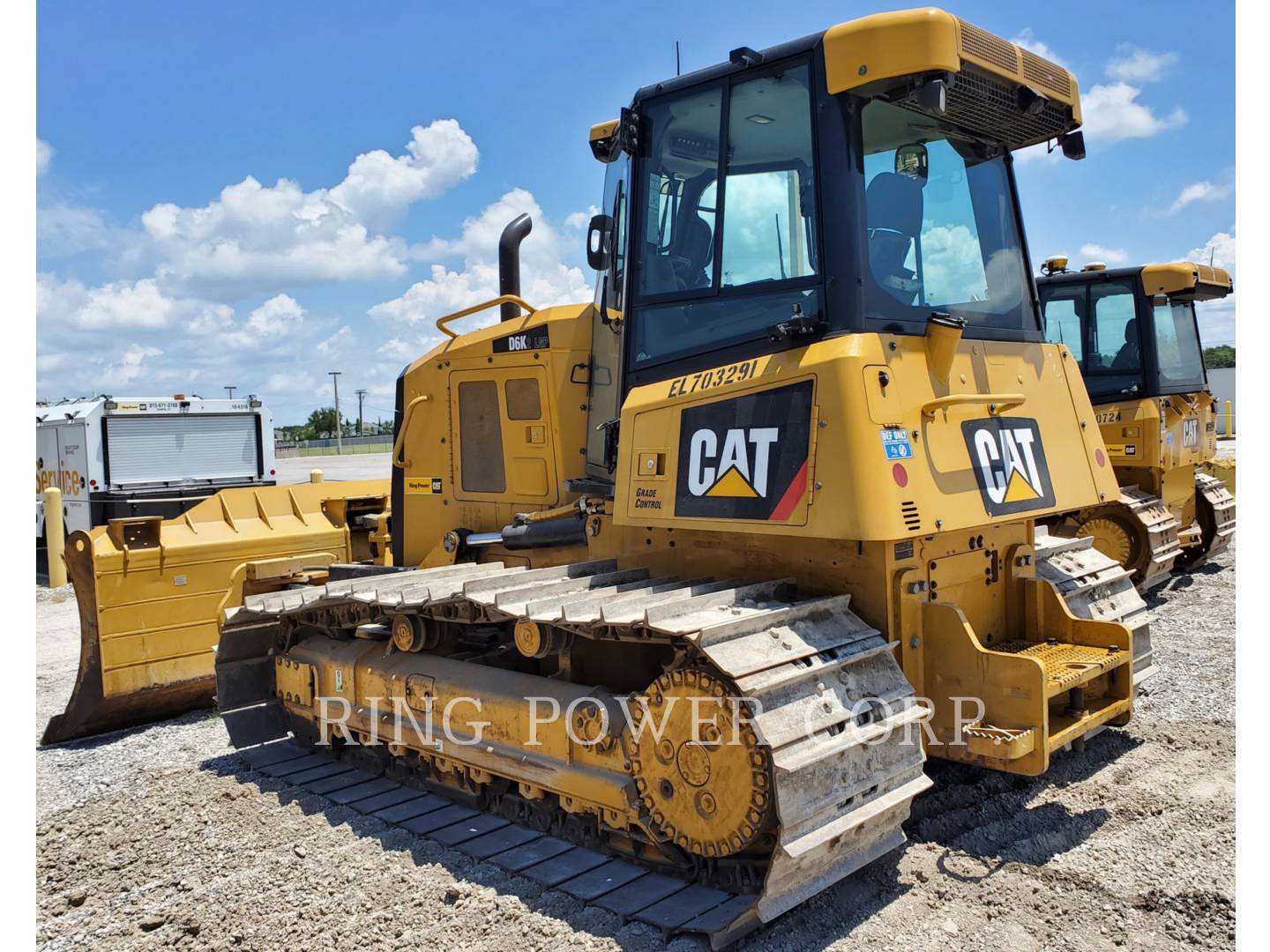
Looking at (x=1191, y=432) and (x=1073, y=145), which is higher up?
(x=1073, y=145)

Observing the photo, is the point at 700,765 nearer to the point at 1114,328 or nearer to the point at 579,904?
the point at 579,904

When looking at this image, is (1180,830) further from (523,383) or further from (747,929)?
(523,383)

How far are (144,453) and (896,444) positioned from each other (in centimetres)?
1435

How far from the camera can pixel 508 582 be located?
14.5 feet

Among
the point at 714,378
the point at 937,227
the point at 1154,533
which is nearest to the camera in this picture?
the point at 714,378

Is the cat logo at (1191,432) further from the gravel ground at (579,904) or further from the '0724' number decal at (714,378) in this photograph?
the '0724' number decal at (714,378)

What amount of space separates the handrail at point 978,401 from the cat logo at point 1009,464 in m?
0.07

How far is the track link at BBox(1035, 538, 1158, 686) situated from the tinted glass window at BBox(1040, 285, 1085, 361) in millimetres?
5758

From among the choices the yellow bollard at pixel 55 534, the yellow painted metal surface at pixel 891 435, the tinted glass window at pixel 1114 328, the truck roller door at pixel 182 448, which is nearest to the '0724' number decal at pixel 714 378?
the yellow painted metal surface at pixel 891 435

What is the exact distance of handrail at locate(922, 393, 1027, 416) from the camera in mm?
3955

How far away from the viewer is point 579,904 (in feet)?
12.5

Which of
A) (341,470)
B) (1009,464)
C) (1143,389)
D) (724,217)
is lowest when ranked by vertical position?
(1009,464)

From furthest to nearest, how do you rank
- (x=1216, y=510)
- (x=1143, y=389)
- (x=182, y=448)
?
(x=182, y=448) < (x=1216, y=510) < (x=1143, y=389)

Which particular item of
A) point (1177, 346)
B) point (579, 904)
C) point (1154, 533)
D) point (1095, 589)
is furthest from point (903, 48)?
point (1177, 346)
